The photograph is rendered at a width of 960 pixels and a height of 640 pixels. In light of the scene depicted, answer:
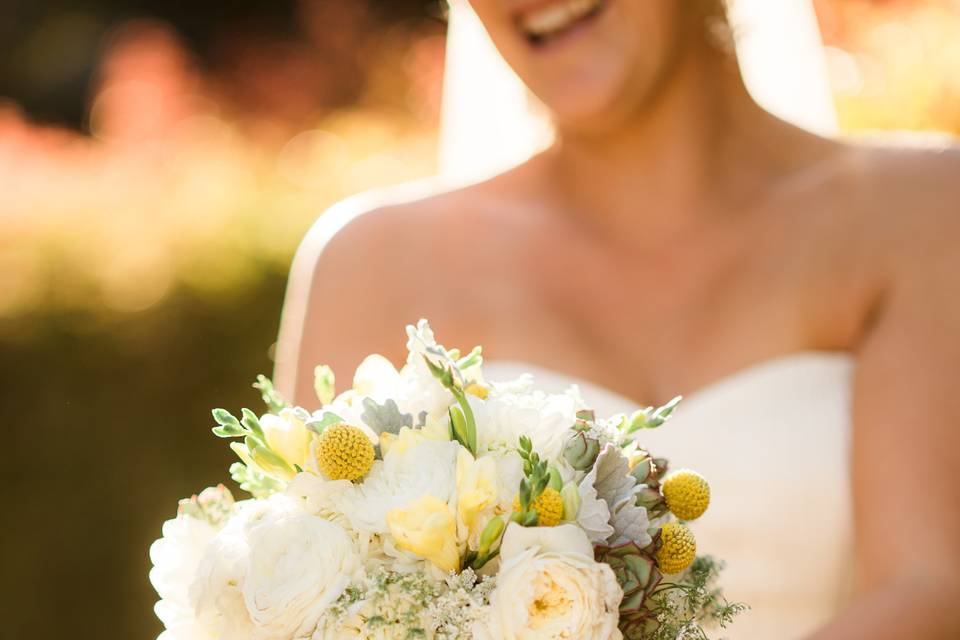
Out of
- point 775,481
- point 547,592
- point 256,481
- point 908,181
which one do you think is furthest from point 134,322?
point 547,592

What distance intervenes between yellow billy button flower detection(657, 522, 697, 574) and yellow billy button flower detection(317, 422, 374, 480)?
15.2 inches

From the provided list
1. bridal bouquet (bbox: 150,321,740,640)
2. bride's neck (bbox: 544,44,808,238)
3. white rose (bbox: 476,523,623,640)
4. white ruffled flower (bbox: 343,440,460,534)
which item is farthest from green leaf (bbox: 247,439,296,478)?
bride's neck (bbox: 544,44,808,238)

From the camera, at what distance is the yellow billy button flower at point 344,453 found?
1.46 metres

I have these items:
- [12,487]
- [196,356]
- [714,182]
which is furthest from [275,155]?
[714,182]

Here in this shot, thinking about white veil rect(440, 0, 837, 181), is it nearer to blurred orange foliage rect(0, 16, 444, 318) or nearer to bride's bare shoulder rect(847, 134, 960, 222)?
bride's bare shoulder rect(847, 134, 960, 222)

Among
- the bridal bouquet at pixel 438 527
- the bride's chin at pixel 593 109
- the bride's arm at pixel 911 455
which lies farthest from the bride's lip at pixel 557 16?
the bridal bouquet at pixel 438 527

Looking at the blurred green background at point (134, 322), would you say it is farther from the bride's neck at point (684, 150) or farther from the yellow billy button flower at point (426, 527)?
the yellow billy button flower at point (426, 527)

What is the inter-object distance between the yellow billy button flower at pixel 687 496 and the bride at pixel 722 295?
34.6 inches

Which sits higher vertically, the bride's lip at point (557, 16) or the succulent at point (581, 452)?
the bride's lip at point (557, 16)

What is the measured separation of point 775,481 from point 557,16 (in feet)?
3.58

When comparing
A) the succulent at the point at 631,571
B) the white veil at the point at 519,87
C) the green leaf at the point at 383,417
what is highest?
the white veil at the point at 519,87

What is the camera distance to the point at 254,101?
29.7 ft

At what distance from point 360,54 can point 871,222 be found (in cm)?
695

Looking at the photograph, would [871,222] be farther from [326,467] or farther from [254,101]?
[254,101]
